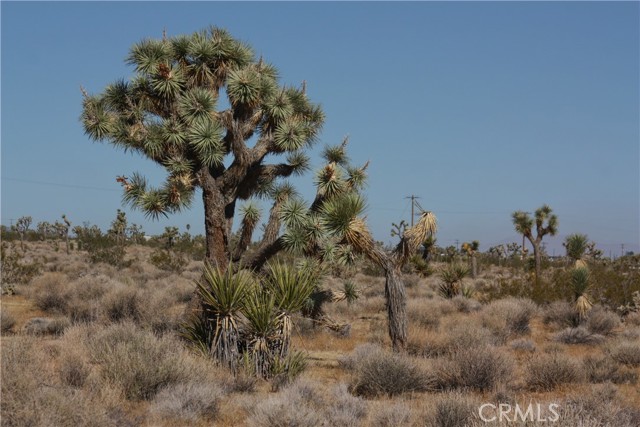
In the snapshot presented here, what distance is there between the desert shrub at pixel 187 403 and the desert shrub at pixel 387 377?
253 centimetres

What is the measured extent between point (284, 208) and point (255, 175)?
3.82 feet

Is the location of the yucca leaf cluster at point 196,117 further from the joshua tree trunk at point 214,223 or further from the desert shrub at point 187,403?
the desert shrub at point 187,403

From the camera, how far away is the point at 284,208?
13.4 metres

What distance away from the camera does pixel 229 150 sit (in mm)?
13711

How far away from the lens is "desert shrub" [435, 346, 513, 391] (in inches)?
406

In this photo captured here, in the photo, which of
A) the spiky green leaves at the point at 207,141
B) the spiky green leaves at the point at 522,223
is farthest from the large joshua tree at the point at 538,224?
the spiky green leaves at the point at 207,141

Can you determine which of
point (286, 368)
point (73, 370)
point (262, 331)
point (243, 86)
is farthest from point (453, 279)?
point (73, 370)

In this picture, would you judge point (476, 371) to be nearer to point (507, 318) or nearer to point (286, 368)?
point (286, 368)

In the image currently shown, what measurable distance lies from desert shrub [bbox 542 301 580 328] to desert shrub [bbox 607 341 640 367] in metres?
5.73

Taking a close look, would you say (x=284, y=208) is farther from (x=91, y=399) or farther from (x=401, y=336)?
(x=91, y=399)

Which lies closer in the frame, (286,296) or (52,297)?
(286,296)

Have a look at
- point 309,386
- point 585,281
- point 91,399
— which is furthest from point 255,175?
point 585,281

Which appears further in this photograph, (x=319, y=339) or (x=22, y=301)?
(x=22, y=301)

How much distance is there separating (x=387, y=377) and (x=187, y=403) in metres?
3.34
